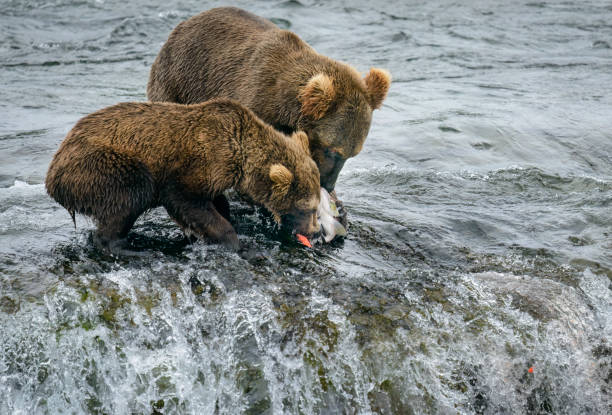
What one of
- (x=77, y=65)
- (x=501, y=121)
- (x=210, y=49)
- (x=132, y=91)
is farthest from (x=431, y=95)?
(x=77, y=65)

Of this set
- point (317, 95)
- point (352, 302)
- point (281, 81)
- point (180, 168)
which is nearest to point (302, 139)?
point (317, 95)

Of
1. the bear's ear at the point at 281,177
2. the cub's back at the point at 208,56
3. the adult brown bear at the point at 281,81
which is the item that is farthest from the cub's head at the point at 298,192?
the cub's back at the point at 208,56

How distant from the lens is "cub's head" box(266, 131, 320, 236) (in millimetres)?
5703

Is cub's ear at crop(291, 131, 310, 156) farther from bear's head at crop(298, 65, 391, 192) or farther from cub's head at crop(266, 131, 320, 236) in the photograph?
Answer: bear's head at crop(298, 65, 391, 192)

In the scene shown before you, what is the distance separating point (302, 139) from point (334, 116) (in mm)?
498

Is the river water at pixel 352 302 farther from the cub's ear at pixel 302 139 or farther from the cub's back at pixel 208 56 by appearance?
the cub's back at pixel 208 56

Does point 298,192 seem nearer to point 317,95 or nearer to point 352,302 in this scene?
point 317,95

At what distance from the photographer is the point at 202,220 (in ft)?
18.5

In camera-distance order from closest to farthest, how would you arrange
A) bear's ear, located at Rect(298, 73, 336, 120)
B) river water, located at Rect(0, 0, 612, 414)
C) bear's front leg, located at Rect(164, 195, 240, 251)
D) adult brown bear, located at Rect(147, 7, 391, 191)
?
river water, located at Rect(0, 0, 612, 414) < bear's front leg, located at Rect(164, 195, 240, 251) < bear's ear, located at Rect(298, 73, 336, 120) < adult brown bear, located at Rect(147, 7, 391, 191)

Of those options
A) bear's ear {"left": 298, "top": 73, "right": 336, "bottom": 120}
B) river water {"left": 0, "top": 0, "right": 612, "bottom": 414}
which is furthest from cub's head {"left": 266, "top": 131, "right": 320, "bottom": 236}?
bear's ear {"left": 298, "top": 73, "right": 336, "bottom": 120}

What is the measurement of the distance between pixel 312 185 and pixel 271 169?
427mm

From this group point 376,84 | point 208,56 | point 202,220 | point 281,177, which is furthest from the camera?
point 208,56

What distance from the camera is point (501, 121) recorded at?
10930 mm

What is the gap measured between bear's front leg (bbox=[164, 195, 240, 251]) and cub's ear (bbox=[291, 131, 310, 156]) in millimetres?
930
